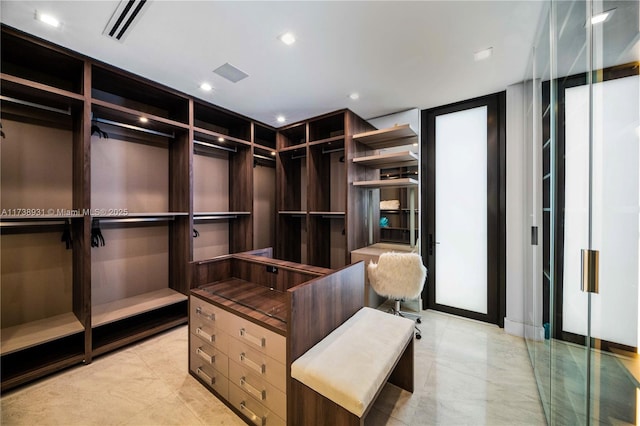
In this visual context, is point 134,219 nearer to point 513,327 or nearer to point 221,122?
point 221,122

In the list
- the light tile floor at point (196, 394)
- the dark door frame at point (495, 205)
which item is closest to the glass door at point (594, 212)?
the light tile floor at point (196, 394)

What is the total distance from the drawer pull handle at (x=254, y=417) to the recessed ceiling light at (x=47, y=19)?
3103 mm

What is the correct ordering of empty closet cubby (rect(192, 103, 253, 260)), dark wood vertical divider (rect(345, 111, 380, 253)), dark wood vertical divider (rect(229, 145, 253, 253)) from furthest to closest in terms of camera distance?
1. dark wood vertical divider (rect(229, 145, 253, 253))
2. empty closet cubby (rect(192, 103, 253, 260))
3. dark wood vertical divider (rect(345, 111, 380, 253))

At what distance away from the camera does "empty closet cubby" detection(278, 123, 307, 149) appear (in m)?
3.93

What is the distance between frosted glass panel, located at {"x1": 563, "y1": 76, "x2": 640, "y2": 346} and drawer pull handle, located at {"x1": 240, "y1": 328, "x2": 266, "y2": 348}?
1755 mm

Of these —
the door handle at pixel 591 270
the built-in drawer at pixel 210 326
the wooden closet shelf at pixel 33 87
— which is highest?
the wooden closet shelf at pixel 33 87

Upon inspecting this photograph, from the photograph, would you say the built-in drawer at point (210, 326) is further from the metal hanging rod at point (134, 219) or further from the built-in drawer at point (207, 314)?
the metal hanging rod at point (134, 219)

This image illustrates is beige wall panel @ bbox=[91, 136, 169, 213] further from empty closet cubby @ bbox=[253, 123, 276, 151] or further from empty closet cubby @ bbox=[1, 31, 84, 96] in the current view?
empty closet cubby @ bbox=[253, 123, 276, 151]

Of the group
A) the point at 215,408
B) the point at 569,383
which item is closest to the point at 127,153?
the point at 215,408

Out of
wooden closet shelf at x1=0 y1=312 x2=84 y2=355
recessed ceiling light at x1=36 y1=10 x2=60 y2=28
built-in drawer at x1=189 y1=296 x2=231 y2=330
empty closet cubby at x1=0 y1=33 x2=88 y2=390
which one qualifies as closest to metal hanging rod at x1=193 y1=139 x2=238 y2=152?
empty closet cubby at x1=0 y1=33 x2=88 y2=390

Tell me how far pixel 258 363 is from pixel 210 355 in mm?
585

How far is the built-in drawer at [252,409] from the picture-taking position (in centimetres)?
142

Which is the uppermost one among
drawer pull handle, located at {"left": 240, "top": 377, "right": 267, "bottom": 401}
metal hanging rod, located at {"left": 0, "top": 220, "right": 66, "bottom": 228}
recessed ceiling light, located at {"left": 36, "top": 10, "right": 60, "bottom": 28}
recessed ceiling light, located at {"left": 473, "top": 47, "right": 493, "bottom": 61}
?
recessed ceiling light, located at {"left": 473, "top": 47, "right": 493, "bottom": 61}

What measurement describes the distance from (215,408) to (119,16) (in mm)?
2966
